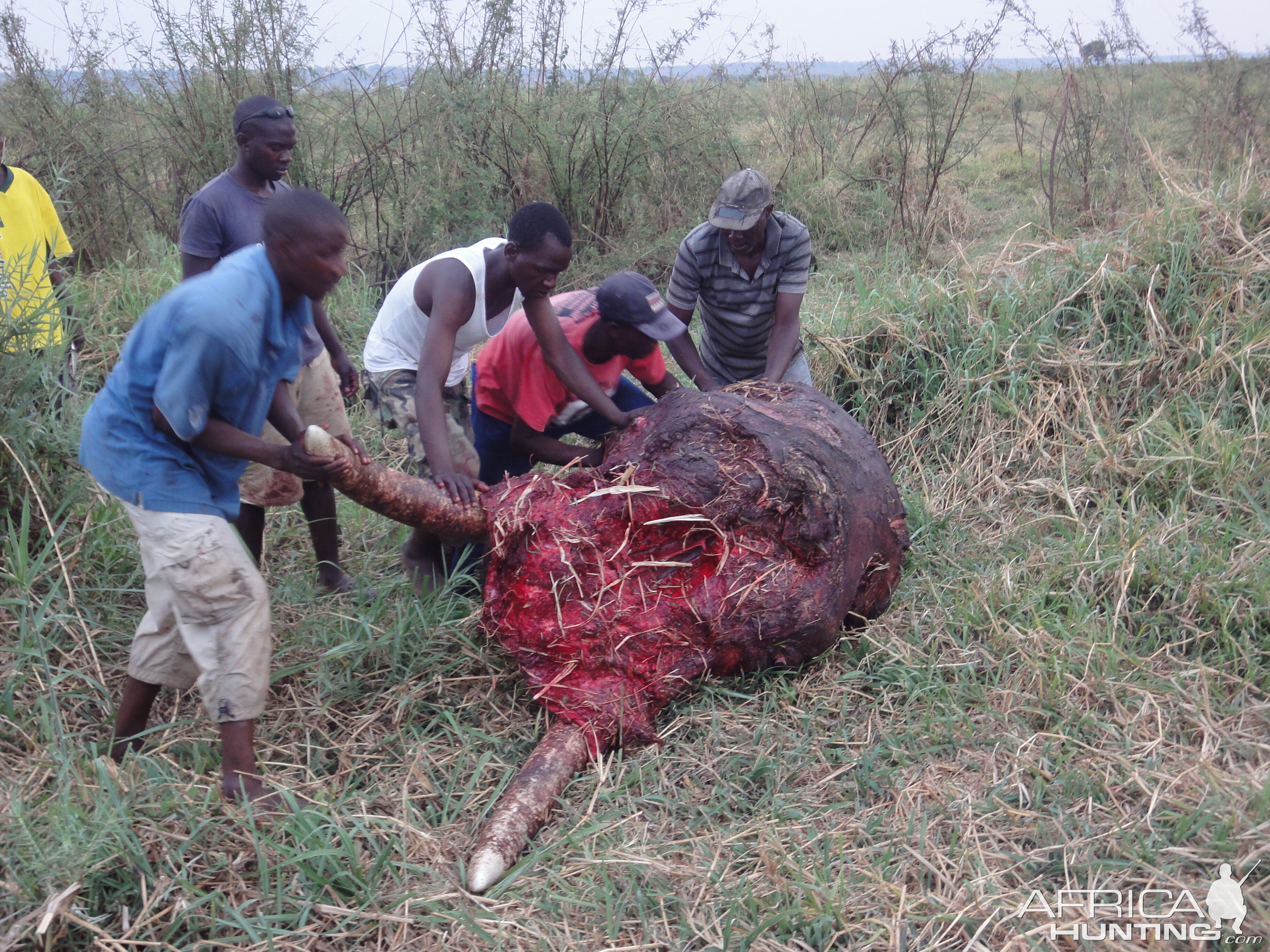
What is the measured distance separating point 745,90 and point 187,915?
802cm

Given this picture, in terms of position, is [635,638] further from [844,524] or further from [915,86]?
[915,86]

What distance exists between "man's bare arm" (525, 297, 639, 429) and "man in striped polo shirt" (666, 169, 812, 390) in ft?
2.15

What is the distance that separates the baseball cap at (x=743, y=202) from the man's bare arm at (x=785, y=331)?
370 millimetres

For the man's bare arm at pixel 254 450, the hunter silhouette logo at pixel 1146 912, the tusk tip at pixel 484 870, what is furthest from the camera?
the man's bare arm at pixel 254 450

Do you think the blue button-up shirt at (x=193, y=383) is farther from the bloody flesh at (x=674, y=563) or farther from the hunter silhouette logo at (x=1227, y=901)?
the hunter silhouette logo at (x=1227, y=901)

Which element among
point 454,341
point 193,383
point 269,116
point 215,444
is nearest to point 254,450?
point 215,444

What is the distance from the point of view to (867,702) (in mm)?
2674

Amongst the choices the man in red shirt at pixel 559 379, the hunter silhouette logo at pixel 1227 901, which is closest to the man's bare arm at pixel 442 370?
the man in red shirt at pixel 559 379

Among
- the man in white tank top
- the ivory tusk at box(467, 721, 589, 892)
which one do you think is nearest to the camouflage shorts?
the man in white tank top

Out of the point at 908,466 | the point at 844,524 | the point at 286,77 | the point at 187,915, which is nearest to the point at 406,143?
the point at 286,77

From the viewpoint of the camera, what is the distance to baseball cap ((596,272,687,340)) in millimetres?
2949

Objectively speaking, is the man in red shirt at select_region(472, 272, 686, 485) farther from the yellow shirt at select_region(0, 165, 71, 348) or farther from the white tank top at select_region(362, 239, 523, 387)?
the yellow shirt at select_region(0, 165, 71, 348)

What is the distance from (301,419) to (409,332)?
490 millimetres

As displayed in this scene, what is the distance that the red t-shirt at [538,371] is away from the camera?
10.3 feet
